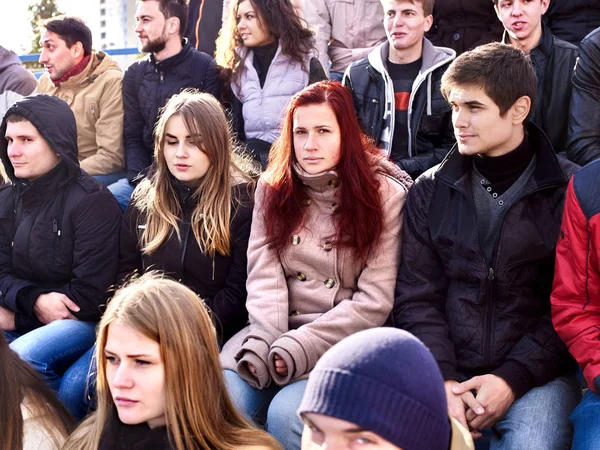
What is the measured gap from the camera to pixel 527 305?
10.3 ft

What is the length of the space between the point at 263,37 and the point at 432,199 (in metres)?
2.04

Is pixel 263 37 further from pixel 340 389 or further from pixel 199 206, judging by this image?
pixel 340 389

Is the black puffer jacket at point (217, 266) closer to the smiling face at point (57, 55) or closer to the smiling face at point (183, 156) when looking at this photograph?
the smiling face at point (183, 156)

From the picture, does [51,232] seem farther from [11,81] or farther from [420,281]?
[11,81]

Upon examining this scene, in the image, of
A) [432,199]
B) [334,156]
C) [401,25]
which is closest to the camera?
[432,199]

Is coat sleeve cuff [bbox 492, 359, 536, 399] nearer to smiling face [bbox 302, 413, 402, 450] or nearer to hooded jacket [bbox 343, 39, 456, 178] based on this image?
smiling face [bbox 302, 413, 402, 450]

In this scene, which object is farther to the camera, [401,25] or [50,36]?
[50,36]

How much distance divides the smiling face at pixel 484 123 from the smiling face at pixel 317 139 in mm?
576

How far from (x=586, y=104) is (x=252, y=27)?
2.06 metres

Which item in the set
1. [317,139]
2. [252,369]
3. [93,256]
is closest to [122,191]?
[93,256]

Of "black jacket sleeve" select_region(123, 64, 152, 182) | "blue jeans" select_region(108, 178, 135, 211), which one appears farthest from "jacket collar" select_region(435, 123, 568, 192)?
"black jacket sleeve" select_region(123, 64, 152, 182)

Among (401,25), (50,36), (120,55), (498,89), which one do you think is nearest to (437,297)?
(498,89)

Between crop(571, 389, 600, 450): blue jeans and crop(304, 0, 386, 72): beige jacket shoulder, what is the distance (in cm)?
312

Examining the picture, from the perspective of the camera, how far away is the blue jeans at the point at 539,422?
9.13ft
